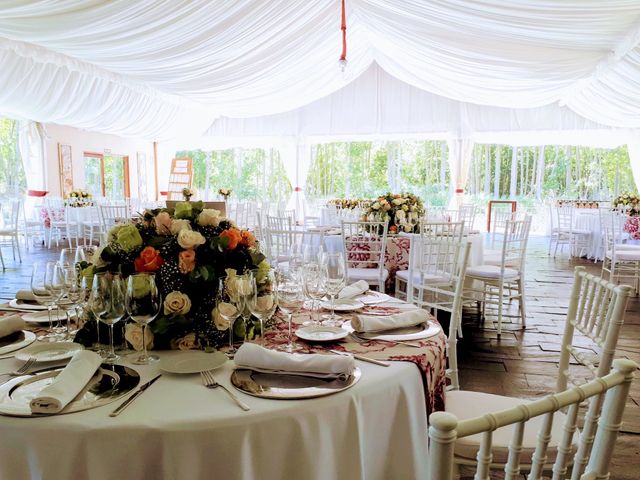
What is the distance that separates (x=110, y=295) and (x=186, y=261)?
0.78ft

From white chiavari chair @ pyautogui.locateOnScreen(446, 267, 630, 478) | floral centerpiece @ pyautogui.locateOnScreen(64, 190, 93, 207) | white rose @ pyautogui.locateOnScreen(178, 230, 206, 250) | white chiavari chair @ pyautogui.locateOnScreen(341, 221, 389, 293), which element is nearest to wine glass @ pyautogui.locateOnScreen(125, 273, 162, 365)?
white rose @ pyautogui.locateOnScreen(178, 230, 206, 250)

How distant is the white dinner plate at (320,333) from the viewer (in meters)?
1.59

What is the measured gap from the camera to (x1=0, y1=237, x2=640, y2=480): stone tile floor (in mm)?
2706

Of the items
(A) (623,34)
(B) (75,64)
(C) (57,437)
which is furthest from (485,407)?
(B) (75,64)

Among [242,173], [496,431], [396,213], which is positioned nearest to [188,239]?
[496,431]

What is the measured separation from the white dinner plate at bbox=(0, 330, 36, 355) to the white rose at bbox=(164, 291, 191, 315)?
0.47m

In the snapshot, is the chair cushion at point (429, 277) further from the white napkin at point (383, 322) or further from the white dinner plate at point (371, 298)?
the white napkin at point (383, 322)

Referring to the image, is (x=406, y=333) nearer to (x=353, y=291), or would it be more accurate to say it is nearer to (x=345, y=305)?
(x=345, y=305)

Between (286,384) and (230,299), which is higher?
(230,299)

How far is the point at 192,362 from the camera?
1347 millimetres

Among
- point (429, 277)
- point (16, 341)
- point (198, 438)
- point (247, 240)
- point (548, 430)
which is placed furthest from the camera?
point (429, 277)

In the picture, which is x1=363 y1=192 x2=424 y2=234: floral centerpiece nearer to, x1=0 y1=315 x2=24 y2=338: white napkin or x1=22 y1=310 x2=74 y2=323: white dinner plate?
x1=22 y1=310 x2=74 y2=323: white dinner plate

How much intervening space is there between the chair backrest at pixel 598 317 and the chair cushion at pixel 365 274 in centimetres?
253

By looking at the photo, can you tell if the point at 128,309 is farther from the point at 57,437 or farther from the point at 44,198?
the point at 44,198
